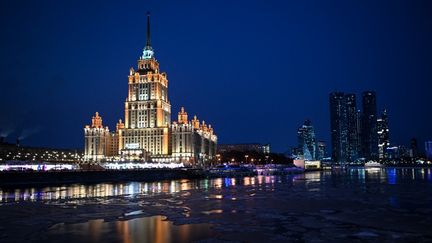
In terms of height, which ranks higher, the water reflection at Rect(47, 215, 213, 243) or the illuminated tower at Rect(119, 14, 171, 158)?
the illuminated tower at Rect(119, 14, 171, 158)

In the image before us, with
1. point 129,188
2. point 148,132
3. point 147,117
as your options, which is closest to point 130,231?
point 129,188

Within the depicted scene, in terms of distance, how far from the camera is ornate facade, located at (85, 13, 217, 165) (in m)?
165

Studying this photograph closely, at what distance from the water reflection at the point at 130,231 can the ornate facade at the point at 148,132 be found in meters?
134

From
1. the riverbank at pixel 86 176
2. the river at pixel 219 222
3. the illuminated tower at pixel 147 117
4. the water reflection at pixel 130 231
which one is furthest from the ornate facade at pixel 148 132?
the water reflection at pixel 130 231

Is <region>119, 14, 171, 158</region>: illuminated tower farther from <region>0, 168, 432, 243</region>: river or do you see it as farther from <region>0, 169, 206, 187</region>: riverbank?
<region>0, 168, 432, 243</region>: river

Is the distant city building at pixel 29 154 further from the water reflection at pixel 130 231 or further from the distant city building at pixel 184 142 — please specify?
the water reflection at pixel 130 231

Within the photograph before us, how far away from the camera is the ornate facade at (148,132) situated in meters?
165

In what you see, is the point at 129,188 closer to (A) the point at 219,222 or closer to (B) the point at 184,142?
(A) the point at 219,222

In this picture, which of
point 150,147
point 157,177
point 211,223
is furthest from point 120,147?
point 211,223

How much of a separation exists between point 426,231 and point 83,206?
26.4 meters

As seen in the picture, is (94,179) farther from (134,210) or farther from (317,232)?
(317,232)

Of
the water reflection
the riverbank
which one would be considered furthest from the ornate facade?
the water reflection

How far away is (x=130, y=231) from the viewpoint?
74.1ft

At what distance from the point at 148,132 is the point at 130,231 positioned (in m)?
147
